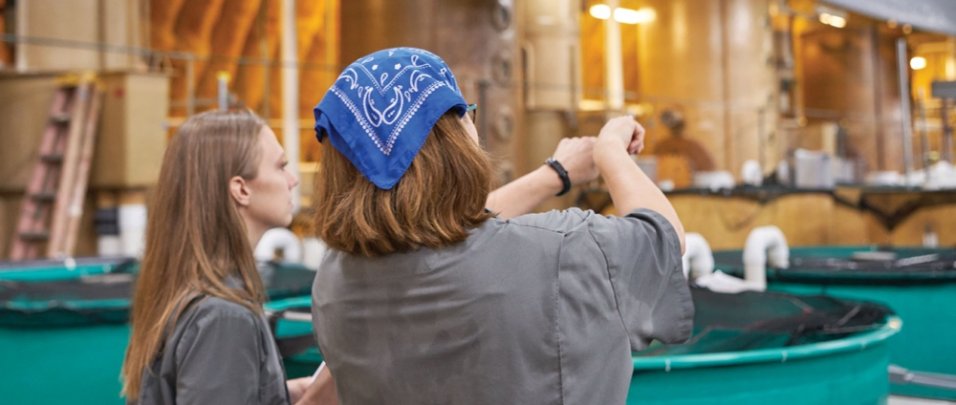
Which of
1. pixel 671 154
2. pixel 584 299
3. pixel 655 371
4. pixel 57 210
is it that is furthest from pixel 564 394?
pixel 671 154

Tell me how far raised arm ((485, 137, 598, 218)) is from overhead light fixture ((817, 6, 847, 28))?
536 inches

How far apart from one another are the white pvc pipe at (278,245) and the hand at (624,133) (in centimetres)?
397

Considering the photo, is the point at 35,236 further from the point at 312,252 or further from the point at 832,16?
the point at 832,16

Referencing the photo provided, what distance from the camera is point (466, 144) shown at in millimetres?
1256

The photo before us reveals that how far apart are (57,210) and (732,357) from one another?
5.83 m

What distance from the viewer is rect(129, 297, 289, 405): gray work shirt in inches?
61.0

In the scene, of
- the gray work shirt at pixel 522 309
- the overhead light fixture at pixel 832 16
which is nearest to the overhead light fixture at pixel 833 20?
the overhead light fixture at pixel 832 16

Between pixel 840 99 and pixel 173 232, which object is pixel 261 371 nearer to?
pixel 173 232

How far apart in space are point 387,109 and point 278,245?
14.8 ft

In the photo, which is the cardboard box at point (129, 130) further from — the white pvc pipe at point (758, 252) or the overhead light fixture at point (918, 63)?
the overhead light fixture at point (918, 63)

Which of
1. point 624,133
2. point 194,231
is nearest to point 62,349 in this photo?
point 194,231

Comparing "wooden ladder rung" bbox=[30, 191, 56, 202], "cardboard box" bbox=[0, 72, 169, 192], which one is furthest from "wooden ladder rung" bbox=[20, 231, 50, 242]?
"cardboard box" bbox=[0, 72, 169, 192]

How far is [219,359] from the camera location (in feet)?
5.12

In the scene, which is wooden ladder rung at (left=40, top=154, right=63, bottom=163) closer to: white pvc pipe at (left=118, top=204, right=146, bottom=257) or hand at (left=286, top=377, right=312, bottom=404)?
white pvc pipe at (left=118, top=204, right=146, bottom=257)
